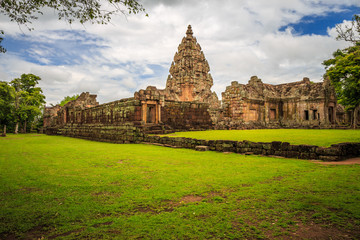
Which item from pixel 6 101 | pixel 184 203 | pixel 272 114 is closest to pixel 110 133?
pixel 184 203

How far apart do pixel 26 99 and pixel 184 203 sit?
128 ft

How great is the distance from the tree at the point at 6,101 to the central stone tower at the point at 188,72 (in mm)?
23808

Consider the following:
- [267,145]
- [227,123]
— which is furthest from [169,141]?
[227,123]

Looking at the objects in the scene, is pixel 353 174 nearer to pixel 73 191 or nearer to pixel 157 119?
pixel 73 191

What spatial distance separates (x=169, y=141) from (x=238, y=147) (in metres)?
4.17

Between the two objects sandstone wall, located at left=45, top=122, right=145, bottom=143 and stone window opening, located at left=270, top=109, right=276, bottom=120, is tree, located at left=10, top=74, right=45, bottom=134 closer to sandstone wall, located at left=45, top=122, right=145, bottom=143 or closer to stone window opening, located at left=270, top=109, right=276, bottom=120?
sandstone wall, located at left=45, top=122, right=145, bottom=143

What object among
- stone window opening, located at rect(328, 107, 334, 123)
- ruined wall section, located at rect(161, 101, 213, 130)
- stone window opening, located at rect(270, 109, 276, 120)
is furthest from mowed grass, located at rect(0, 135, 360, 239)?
stone window opening, located at rect(328, 107, 334, 123)

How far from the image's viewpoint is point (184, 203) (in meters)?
3.62

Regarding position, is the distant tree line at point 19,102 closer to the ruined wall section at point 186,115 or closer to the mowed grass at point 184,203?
the ruined wall section at point 186,115

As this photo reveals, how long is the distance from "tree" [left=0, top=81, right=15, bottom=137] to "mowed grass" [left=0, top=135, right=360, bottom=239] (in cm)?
3165

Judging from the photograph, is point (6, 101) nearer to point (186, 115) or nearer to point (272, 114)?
point (186, 115)

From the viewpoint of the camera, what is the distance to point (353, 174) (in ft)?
16.0

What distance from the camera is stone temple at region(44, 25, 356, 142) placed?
52.5 feet

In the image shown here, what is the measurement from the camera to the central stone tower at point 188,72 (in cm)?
3834
